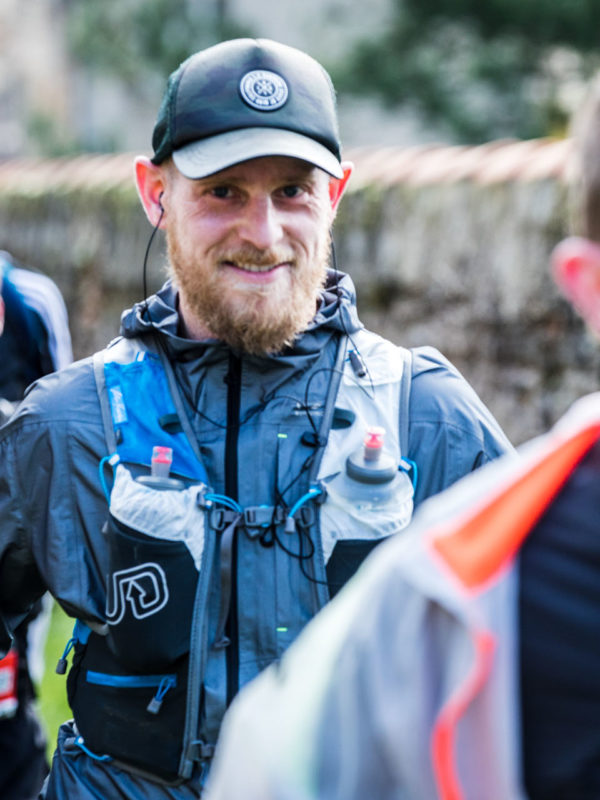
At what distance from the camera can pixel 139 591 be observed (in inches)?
85.0

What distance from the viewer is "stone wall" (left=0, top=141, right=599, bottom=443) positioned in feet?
16.2

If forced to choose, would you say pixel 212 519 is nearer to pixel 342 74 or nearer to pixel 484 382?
pixel 484 382

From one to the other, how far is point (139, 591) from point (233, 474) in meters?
0.28

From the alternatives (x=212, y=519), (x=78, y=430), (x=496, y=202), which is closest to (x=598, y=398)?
(x=212, y=519)

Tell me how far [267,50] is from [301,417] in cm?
74

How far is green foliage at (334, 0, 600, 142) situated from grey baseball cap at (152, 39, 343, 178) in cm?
885

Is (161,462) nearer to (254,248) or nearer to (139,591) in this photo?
(139,591)

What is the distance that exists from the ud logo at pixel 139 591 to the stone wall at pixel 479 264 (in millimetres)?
3078

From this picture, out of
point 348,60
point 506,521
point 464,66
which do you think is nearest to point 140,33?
point 348,60

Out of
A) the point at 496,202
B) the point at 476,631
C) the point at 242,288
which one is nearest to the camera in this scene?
the point at 476,631

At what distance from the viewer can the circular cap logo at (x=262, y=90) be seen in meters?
2.31

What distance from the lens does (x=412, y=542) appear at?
1.18 metres

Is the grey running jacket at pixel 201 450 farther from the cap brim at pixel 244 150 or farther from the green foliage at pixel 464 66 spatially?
the green foliage at pixel 464 66

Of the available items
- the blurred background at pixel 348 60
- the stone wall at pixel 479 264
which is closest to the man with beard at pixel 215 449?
the stone wall at pixel 479 264
